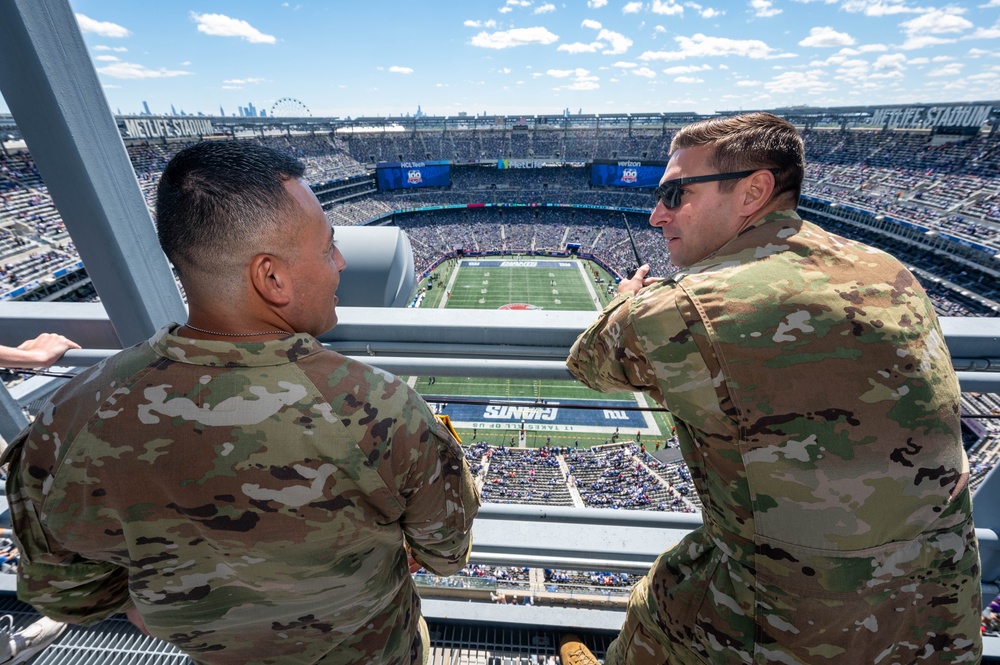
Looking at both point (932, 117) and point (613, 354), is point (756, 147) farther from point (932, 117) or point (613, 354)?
point (932, 117)

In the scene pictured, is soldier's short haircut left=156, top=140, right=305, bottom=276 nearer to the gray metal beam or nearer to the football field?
the gray metal beam

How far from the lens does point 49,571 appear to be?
104cm

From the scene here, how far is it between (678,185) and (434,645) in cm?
242

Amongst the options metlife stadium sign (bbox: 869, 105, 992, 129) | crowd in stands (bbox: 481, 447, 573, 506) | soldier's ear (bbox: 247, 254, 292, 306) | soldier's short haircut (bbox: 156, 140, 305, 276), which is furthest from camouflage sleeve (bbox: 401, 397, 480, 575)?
A: metlife stadium sign (bbox: 869, 105, 992, 129)

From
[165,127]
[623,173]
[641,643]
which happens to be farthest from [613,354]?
[623,173]

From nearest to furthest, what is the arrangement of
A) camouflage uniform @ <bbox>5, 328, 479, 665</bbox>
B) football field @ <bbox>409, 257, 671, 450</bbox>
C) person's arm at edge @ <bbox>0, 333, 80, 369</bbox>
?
camouflage uniform @ <bbox>5, 328, 479, 665</bbox>
person's arm at edge @ <bbox>0, 333, 80, 369</bbox>
football field @ <bbox>409, 257, 671, 450</bbox>

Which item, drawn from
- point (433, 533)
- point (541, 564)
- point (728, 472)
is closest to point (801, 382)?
point (728, 472)

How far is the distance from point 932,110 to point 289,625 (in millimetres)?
50706

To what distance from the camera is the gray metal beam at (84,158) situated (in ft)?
4.72

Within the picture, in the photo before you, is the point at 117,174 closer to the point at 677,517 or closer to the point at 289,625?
the point at 289,625

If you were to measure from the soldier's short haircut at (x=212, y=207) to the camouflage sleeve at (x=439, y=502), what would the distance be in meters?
0.52

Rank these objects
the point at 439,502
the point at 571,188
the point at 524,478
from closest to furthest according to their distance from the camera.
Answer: the point at 439,502
the point at 524,478
the point at 571,188

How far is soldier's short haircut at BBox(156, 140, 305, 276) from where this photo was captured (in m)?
0.90

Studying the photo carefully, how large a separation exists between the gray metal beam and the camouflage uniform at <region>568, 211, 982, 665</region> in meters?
1.97
